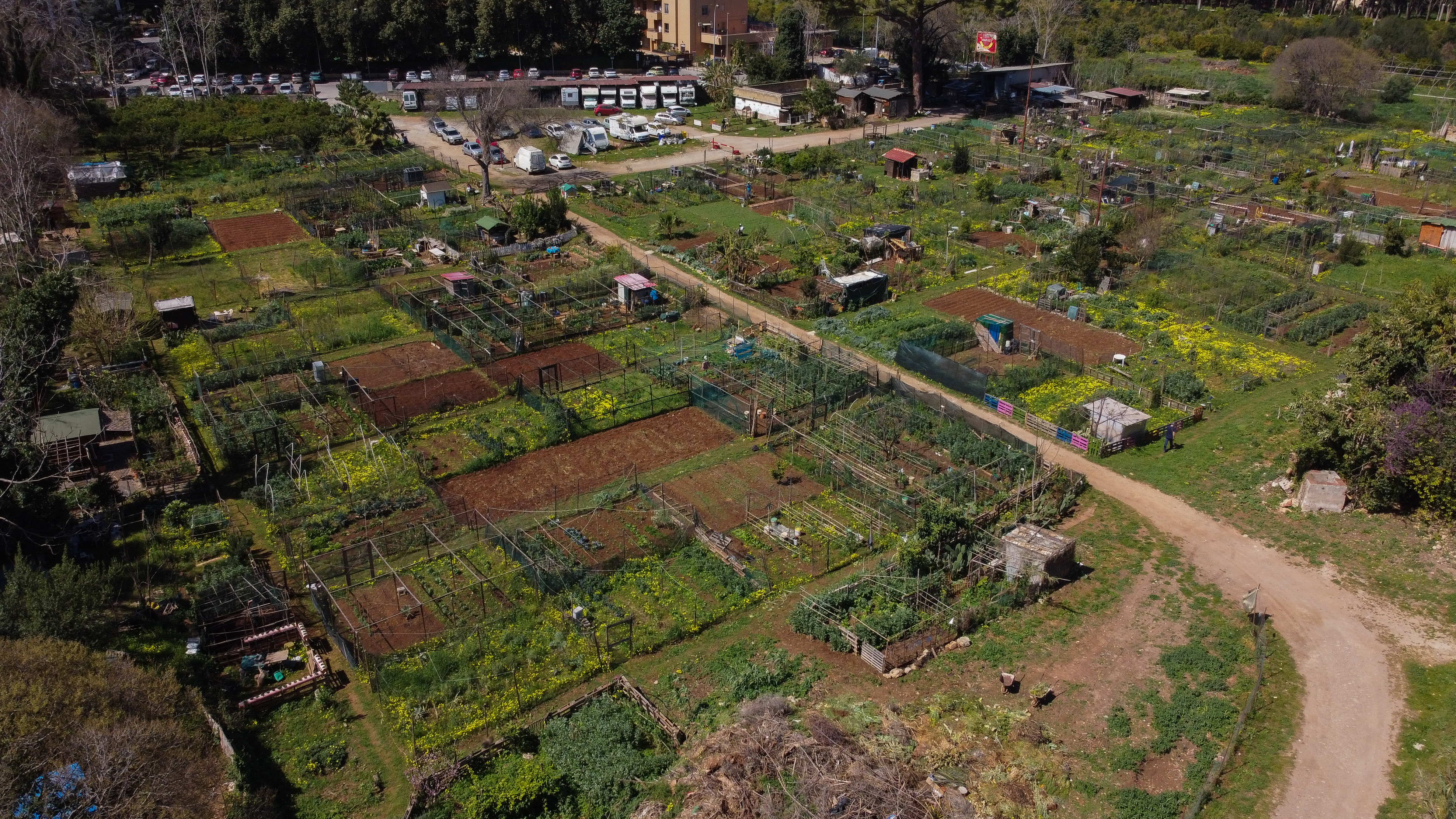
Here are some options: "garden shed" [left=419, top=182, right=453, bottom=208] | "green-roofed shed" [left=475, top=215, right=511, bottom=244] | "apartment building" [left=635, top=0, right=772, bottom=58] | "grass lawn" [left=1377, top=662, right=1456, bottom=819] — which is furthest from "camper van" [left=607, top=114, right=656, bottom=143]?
"grass lawn" [left=1377, top=662, right=1456, bottom=819]

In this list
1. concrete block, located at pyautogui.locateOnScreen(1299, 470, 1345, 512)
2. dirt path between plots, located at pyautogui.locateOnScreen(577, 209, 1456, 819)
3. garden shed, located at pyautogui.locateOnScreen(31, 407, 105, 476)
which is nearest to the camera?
dirt path between plots, located at pyautogui.locateOnScreen(577, 209, 1456, 819)

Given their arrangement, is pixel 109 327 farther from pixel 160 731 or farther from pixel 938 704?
pixel 938 704

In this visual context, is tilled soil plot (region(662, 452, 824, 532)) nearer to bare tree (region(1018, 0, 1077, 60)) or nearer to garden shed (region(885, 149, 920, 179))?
garden shed (region(885, 149, 920, 179))

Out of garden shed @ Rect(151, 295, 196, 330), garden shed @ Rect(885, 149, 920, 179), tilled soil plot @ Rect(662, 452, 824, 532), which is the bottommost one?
tilled soil plot @ Rect(662, 452, 824, 532)

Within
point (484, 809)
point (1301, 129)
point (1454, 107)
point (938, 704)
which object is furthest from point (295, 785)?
point (1454, 107)

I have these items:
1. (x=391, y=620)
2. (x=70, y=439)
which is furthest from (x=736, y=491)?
(x=70, y=439)

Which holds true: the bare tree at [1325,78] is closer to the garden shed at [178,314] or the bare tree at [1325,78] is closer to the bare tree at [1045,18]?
the bare tree at [1045,18]

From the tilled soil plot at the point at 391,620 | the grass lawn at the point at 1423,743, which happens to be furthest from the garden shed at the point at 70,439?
the grass lawn at the point at 1423,743

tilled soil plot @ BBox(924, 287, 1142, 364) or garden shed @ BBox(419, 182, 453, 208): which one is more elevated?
garden shed @ BBox(419, 182, 453, 208)
